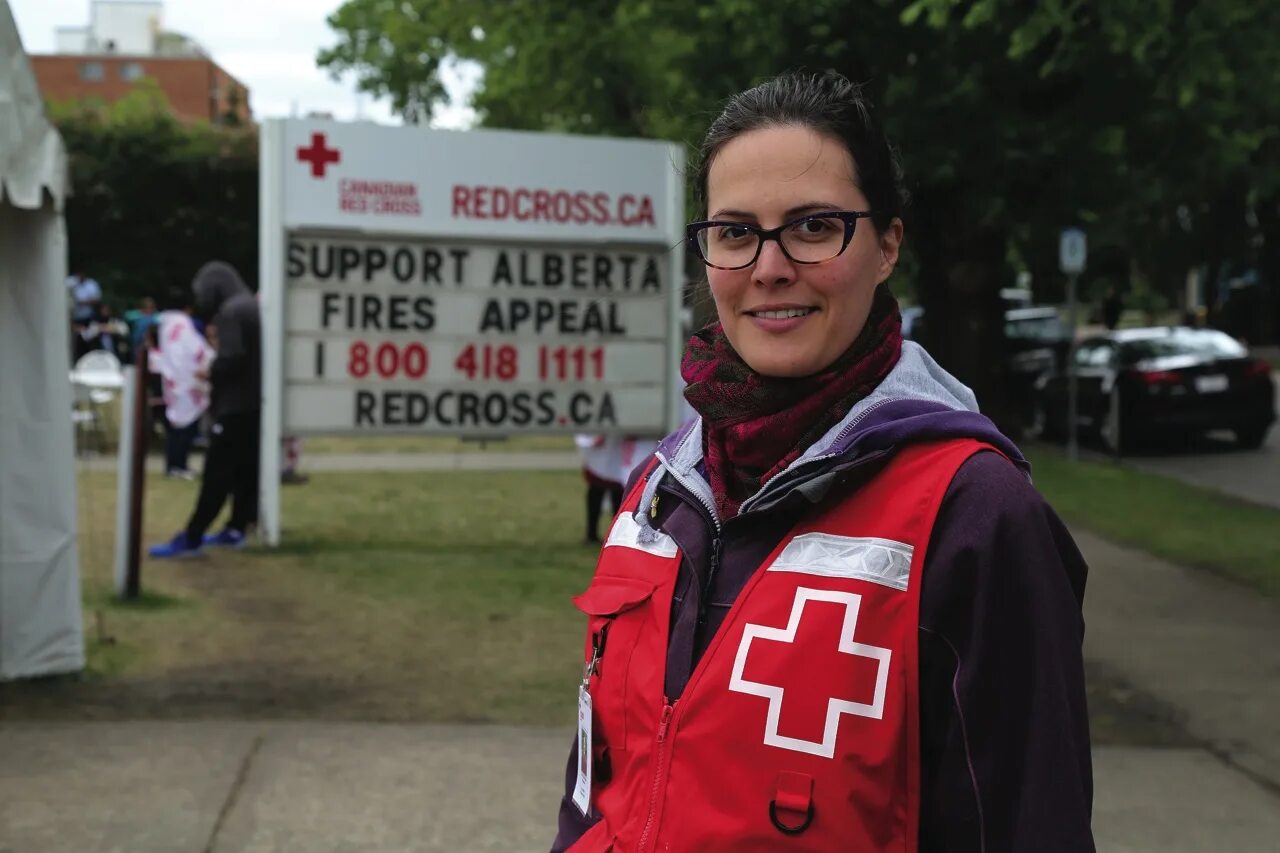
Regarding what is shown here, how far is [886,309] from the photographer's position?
199cm

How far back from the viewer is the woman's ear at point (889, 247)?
2023mm

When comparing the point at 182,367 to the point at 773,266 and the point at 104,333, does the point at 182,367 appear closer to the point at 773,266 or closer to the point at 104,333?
the point at 104,333

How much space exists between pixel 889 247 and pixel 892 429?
13.2 inches

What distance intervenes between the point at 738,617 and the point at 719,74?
13053mm

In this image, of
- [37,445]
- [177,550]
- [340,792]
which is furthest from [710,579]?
[177,550]

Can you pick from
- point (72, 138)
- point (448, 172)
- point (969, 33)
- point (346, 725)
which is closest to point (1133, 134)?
point (969, 33)

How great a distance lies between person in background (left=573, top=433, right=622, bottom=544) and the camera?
10727 millimetres

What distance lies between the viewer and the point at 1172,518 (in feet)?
41.6

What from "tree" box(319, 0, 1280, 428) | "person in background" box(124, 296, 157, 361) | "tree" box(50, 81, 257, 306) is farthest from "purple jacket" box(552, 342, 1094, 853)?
"tree" box(50, 81, 257, 306)

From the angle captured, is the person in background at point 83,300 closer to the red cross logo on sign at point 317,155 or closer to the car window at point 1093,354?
the red cross logo on sign at point 317,155

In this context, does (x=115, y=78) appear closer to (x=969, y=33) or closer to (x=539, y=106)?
(x=539, y=106)

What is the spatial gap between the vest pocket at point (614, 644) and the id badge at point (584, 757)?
0.02 m

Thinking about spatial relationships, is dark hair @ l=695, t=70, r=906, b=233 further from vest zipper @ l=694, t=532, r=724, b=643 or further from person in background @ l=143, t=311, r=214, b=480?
person in background @ l=143, t=311, r=214, b=480

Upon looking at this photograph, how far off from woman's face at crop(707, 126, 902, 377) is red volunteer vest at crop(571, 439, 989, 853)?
0.20m
